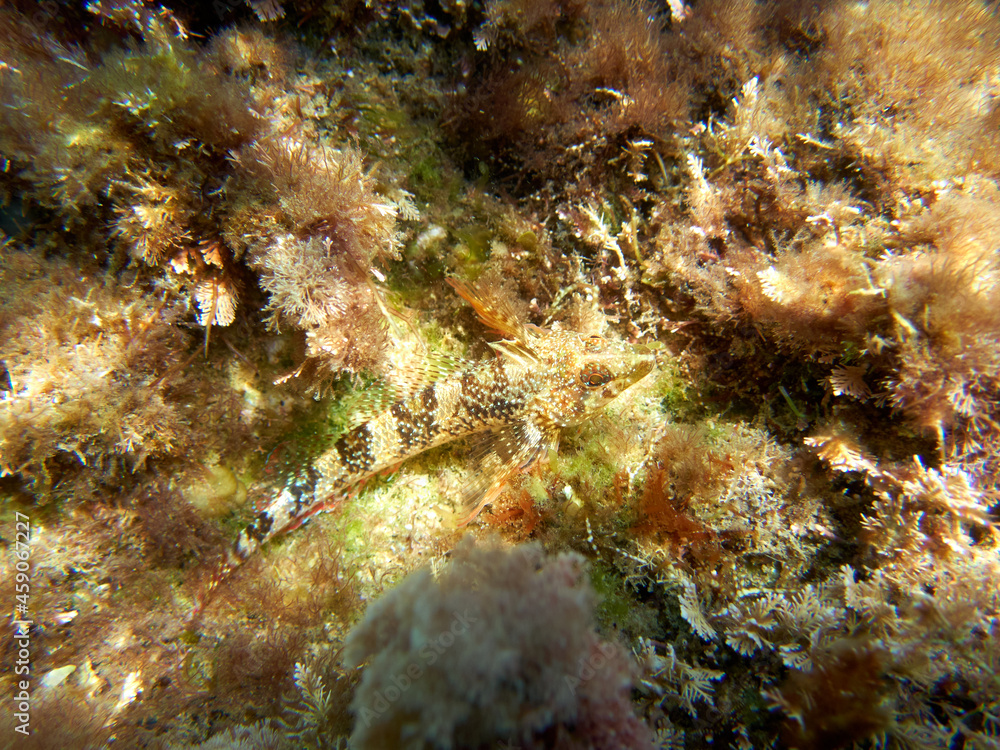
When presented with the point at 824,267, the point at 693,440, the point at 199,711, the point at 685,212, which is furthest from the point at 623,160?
the point at 199,711

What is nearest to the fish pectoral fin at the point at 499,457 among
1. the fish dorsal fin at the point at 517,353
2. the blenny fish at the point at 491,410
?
the blenny fish at the point at 491,410

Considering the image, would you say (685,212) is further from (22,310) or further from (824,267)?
(22,310)

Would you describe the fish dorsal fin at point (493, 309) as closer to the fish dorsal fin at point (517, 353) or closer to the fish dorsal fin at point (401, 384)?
the fish dorsal fin at point (517, 353)
